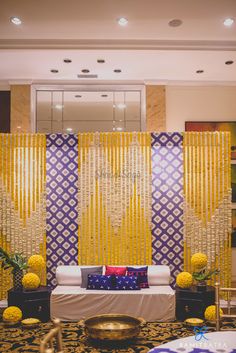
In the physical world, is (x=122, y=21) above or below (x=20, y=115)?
above

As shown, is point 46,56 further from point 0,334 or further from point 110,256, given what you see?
point 0,334

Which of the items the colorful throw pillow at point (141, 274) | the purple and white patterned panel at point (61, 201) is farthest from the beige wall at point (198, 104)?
the colorful throw pillow at point (141, 274)

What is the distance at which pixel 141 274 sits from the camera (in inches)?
271

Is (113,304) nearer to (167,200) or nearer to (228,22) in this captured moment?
(167,200)

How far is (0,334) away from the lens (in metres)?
5.75

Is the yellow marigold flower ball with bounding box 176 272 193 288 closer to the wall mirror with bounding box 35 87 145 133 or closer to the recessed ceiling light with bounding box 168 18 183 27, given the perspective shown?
the wall mirror with bounding box 35 87 145 133

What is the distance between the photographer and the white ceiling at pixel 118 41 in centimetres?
557

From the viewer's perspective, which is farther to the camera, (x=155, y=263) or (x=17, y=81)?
(x=17, y=81)

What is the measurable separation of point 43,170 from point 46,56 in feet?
6.44

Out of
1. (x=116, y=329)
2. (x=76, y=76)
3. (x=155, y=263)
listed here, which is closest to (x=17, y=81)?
(x=76, y=76)

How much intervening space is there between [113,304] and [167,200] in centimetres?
210

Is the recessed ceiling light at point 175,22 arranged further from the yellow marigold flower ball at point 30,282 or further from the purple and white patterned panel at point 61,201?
the yellow marigold flower ball at point 30,282

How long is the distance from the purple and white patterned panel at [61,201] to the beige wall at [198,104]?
2.15 metres

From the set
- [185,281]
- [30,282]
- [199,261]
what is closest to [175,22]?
[199,261]
